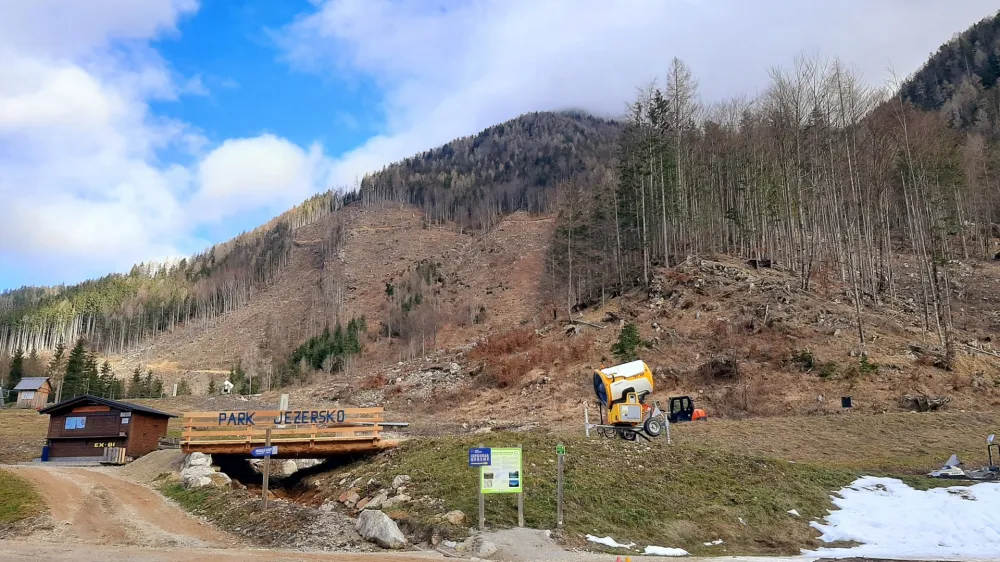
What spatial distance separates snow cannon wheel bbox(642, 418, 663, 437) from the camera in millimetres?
20859

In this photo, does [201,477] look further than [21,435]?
No

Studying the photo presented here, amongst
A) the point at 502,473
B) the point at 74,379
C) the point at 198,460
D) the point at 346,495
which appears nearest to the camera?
the point at 502,473

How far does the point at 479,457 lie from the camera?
13188 millimetres

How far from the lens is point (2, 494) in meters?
16.3

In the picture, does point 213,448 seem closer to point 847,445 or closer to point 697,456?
point 697,456

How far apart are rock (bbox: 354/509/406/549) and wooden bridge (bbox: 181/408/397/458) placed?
23.5 feet

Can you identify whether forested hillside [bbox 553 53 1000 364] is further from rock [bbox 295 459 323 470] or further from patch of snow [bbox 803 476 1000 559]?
rock [bbox 295 459 323 470]

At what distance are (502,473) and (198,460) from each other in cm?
1291

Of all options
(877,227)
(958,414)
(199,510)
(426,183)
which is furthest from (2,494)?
(426,183)

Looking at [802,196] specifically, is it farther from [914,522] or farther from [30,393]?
[30,393]

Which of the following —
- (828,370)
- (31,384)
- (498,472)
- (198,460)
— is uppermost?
(31,384)

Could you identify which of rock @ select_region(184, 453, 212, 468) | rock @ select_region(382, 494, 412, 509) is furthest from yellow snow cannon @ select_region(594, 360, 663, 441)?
rock @ select_region(184, 453, 212, 468)

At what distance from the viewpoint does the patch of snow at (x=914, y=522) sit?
13047 mm

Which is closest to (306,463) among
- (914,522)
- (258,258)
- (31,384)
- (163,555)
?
(163,555)
